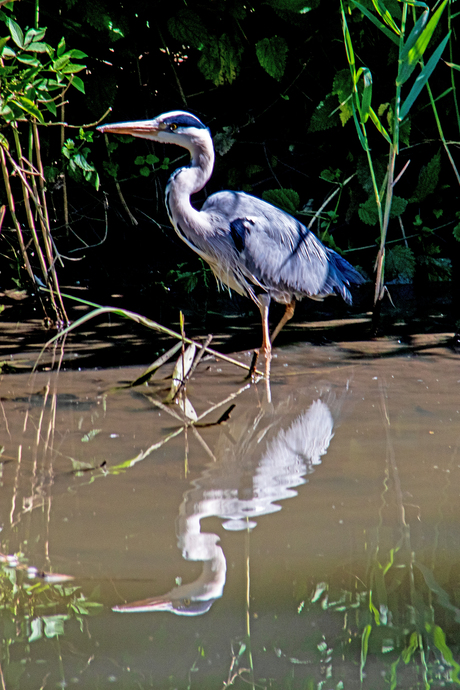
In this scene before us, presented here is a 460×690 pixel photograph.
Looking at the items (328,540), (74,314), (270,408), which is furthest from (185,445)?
(74,314)

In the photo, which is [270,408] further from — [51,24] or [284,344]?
[51,24]

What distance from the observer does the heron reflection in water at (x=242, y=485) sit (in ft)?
5.81

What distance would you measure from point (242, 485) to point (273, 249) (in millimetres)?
2496

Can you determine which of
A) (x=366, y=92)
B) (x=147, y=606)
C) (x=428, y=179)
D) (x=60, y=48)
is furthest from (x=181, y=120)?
(x=147, y=606)

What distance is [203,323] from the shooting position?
4984 millimetres

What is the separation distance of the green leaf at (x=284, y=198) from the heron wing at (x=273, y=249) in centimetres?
87

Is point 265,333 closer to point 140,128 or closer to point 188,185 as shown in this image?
point 188,185

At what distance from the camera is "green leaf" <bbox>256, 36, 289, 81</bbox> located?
541 cm

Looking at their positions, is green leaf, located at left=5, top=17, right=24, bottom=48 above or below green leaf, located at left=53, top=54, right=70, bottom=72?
above

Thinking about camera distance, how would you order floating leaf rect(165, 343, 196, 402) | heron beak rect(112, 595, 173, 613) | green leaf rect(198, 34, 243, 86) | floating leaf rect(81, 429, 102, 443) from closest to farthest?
heron beak rect(112, 595, 173, 613) < floating leaf rect(81, 429, 102, 443) < floating leaf rect(165, 343, 196, 402) < green leaf rect(198, 34, 243, 86)

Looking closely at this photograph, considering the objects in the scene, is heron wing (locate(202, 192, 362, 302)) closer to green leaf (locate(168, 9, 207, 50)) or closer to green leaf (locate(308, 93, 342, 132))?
green leaf (locate(308, 93, 342, 132))

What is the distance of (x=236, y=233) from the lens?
4.58 meters

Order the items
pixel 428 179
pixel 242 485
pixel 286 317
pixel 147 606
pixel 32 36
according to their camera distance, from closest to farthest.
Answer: pixel 147 606
pixel 242 485
pixel 32 36
pixel 286 317
pixel 428 179

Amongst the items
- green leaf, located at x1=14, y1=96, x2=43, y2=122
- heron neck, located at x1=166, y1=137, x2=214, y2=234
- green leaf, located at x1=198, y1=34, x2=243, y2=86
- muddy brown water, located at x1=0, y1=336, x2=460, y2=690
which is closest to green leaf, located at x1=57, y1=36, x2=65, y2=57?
green leaf, located at x1=14, y1=96, x2=43, y2=122
